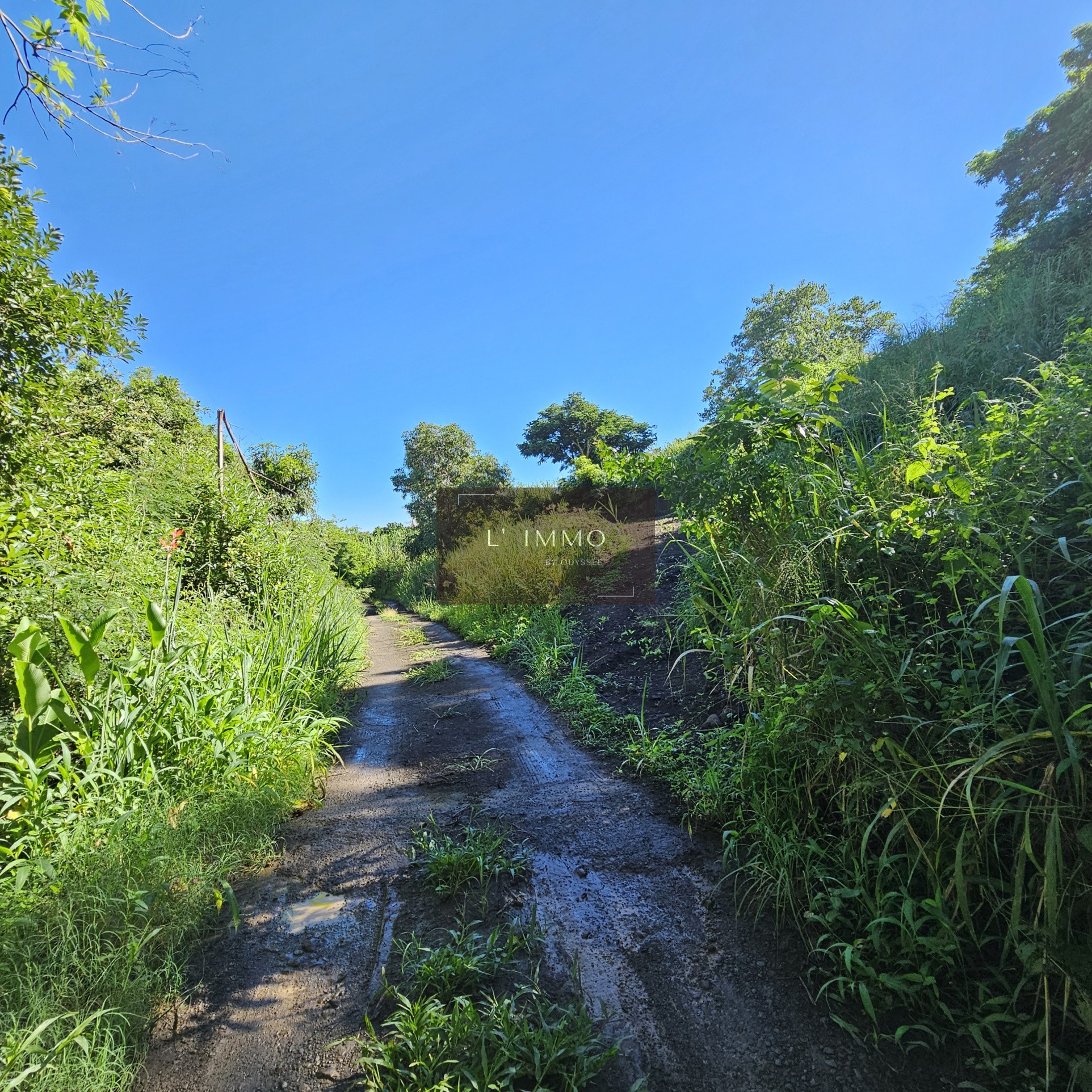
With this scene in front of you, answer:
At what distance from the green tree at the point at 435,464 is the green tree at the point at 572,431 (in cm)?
790

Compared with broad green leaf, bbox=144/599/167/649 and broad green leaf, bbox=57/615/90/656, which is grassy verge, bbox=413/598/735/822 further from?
broad green leaf, bbox=57/615/90/656

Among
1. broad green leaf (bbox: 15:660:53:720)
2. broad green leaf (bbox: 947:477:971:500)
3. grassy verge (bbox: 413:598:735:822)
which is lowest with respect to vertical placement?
grassy verge (bbox: 413:598:735:822)

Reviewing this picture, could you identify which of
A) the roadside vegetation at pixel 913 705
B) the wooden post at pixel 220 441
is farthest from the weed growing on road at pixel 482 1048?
the wooden post at pixel 220 441

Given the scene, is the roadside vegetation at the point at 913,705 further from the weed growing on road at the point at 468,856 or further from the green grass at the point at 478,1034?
the weed growing on road at the point at 468,856

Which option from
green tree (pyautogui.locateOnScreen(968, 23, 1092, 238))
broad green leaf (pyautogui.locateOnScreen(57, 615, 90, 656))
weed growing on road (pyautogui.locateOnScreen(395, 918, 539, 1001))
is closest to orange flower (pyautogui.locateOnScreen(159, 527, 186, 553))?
broad green leaf (pyautogui.locateOnScreen(57, 615, 90, 656))

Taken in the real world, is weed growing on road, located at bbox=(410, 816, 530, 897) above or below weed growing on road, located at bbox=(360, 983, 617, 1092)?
above

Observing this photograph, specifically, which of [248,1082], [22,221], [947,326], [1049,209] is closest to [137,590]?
[22,221]

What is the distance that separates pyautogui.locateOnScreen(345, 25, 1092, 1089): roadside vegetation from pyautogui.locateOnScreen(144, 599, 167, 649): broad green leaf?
2476 mm

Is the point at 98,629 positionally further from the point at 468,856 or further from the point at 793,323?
the point at 793,323

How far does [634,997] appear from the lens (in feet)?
4.78

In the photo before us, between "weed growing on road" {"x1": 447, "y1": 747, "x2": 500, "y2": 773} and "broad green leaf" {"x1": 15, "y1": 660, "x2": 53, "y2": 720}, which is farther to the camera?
"weed growing on road" {"x1": 447, "y1": 747, "x2": 500, "y2": 773}

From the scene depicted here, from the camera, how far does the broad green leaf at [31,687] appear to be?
190 cm

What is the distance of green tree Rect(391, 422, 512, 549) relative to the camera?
1644cm

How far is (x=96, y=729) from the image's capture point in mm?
2236
